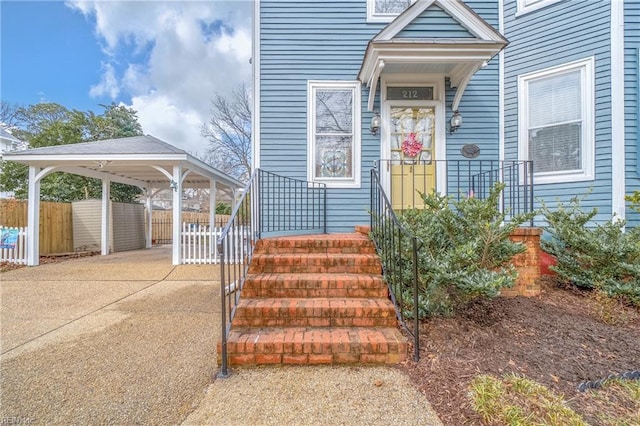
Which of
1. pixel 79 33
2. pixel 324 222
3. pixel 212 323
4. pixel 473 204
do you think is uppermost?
pixel 79 33

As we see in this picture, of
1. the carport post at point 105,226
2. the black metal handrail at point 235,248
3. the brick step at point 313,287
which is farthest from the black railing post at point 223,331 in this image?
the carport post at point 105,226

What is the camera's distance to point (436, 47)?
4180mm

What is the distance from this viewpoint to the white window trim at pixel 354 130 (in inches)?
203

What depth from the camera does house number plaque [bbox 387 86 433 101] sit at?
17.0 feet

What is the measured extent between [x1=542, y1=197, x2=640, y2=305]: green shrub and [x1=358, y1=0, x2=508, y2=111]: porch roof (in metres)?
2.54

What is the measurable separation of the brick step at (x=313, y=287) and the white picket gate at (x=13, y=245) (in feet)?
24.6

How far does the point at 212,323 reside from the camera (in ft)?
10.9

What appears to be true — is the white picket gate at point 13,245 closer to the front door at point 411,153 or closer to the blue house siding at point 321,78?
the blue house siding at point 321,78

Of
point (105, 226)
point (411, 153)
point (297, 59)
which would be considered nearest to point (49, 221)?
point (105, 226)

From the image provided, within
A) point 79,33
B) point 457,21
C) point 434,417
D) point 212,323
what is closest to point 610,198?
point 457,21

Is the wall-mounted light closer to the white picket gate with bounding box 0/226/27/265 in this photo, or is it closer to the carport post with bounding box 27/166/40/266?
the carport post with bounding box 27/166/40/266

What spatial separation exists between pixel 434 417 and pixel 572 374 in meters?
1.27

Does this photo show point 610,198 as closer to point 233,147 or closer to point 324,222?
point 324,222

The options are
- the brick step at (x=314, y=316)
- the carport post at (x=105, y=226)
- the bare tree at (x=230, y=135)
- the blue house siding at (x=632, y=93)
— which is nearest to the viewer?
the brick step at (x=314, y=316)
